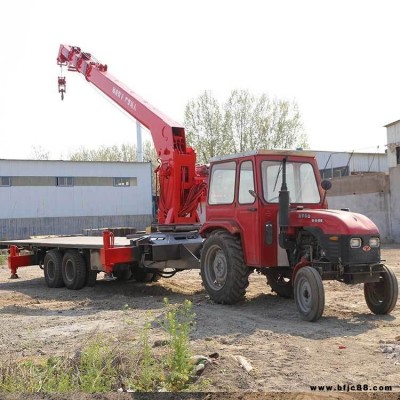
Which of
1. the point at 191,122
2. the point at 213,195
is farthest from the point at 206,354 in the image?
the point at 191,122

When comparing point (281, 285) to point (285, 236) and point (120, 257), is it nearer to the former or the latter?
point (285, 236)

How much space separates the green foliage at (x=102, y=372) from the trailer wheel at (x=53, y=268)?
7.54m

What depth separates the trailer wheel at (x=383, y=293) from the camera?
8141 millimetres

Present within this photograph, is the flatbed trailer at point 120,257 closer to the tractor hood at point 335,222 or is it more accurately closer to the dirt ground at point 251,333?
the dirt ground at point 251,333

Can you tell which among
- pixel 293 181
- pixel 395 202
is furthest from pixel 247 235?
pixel 395 202

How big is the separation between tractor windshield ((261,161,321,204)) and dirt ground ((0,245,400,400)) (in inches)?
70.9

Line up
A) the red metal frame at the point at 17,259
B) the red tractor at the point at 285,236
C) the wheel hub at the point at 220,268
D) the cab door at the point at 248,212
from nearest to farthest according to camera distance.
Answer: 1. the red tractor at the point at 285,236
2. the cab door at the point at 248,212
3. the wheel hub at the point at 220,268
4. the red metal frame at the point at 17,259

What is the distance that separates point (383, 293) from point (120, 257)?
507cm

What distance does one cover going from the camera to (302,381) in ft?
16.9

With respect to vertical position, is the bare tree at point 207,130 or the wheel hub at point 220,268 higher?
the bare tree at point 207,130

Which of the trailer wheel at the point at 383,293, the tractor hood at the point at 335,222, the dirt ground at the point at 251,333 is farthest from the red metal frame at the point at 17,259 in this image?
the trailer wheel at the point at 383,293

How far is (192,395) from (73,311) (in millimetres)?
5232

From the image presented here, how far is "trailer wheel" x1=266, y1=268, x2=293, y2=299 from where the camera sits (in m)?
9.96

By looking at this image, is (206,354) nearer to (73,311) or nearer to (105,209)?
(73,311)
